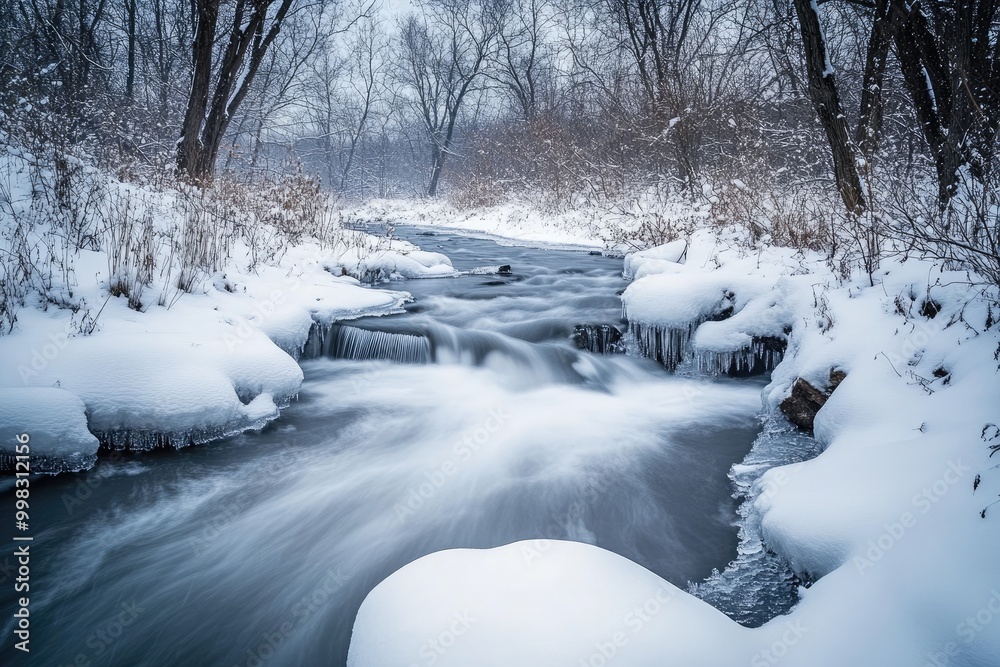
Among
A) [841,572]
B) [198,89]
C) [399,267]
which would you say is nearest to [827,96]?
[841,572]

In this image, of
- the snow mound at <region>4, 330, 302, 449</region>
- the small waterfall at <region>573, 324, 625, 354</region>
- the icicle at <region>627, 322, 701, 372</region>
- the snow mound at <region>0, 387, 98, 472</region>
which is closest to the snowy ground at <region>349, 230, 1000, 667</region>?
the icicle at <region>627, 322, 701, 372</region>

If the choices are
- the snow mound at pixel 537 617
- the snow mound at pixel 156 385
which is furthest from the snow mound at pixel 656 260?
the snow mound at pixel 537 617

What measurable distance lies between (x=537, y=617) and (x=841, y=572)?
1053 millimetres

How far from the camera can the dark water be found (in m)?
2.13

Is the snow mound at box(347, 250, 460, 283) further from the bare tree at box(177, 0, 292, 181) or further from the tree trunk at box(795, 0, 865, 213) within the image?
the tree trunk at box(795, 0, 865, 213)

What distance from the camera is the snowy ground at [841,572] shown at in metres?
1.42

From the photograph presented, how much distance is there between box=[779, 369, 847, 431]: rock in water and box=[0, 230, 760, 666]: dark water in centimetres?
35

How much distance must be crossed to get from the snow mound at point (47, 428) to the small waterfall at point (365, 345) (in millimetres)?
2253

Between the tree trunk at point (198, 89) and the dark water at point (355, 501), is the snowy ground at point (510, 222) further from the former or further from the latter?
the dark water at point (355, 501)

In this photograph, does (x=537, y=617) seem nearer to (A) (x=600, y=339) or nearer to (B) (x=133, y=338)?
(B) (x=133, y=338)

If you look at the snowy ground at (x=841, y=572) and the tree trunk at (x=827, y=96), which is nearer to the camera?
the snowy ground at (x=841, y=572)

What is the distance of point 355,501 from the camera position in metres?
3.05

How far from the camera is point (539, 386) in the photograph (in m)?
4.73

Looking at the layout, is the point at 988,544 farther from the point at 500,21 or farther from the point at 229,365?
the point at 500,21
